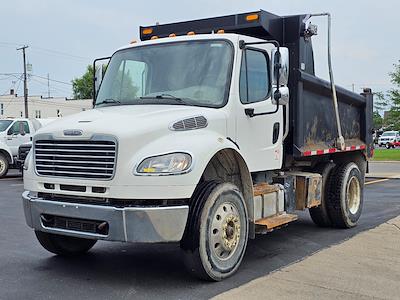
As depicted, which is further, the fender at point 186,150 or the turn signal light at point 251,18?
the turn signal light at point 251,18

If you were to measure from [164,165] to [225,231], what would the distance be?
1067mm

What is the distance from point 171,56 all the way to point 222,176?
1549 millimetres

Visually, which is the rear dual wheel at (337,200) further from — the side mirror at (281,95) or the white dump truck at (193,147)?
the side mirror at (281,95)

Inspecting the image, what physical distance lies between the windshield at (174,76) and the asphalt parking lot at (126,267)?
73.7 inches

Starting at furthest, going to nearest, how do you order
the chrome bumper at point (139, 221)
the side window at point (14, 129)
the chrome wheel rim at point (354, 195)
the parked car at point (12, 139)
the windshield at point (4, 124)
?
the windshield at point (4, 124), the side window at point (14, 129), the parked car at point (12, 139), the chrome wheel rim at point (354, 195), the chrome bumper at point (139, 221)

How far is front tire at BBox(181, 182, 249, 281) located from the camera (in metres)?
5.21

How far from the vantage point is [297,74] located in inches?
290

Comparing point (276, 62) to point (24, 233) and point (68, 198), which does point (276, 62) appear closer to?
point (68, 198)

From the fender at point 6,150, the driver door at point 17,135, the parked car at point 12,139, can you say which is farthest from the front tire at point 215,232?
the driver door at point 17,135

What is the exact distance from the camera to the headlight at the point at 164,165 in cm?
497

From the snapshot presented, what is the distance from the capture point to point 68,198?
540 cm

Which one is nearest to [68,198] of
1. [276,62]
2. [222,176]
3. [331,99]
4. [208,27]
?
[222,176]

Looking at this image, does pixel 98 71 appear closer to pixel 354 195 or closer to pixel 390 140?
pixel 354 195

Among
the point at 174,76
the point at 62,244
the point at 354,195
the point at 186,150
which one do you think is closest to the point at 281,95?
the point at 174,76
